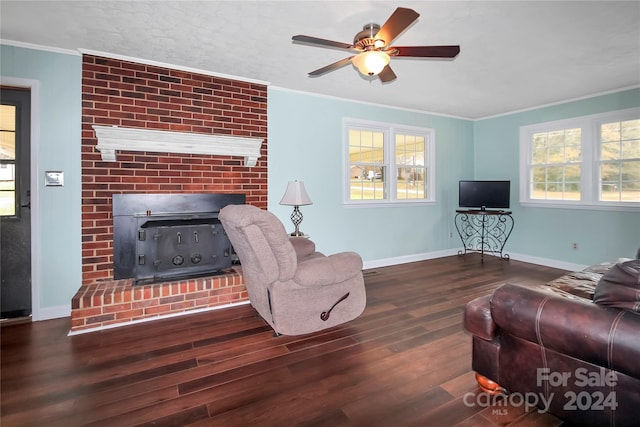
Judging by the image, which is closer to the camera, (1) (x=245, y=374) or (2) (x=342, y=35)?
(1) (x=245, y=374)

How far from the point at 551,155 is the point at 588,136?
528 mm

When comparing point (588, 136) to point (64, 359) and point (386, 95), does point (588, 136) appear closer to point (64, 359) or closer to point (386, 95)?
point (386, 95)

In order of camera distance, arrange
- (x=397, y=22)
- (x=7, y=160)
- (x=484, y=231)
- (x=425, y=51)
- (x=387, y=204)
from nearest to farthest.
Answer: (x=397, y=22) < (x=425, y=51) < (x=7, y=160) < (x=387, y=204) < (x=484, y=231)

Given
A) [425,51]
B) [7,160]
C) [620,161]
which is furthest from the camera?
[620,161]

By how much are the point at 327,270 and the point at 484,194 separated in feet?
13.4

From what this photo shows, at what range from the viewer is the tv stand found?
18.2 ft

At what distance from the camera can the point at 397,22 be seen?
6.16 ft

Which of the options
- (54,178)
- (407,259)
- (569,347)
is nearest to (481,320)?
(569,347)

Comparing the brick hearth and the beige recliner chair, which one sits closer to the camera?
the beige recliner chair

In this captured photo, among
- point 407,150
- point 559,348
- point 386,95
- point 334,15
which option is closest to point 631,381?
point 559,348

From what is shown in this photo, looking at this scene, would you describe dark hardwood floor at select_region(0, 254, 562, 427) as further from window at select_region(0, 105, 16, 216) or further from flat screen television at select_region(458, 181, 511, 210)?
flat screen television at select_region(458, 181, 511, 210)

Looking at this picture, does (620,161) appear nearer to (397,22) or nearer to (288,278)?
(397,22)

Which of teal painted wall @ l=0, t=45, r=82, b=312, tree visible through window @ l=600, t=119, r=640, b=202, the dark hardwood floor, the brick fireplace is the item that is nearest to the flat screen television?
tree visible through window @ l=600, t=119, r=640, b=202

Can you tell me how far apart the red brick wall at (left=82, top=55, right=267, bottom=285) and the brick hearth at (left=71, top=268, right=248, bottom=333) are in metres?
0.46
